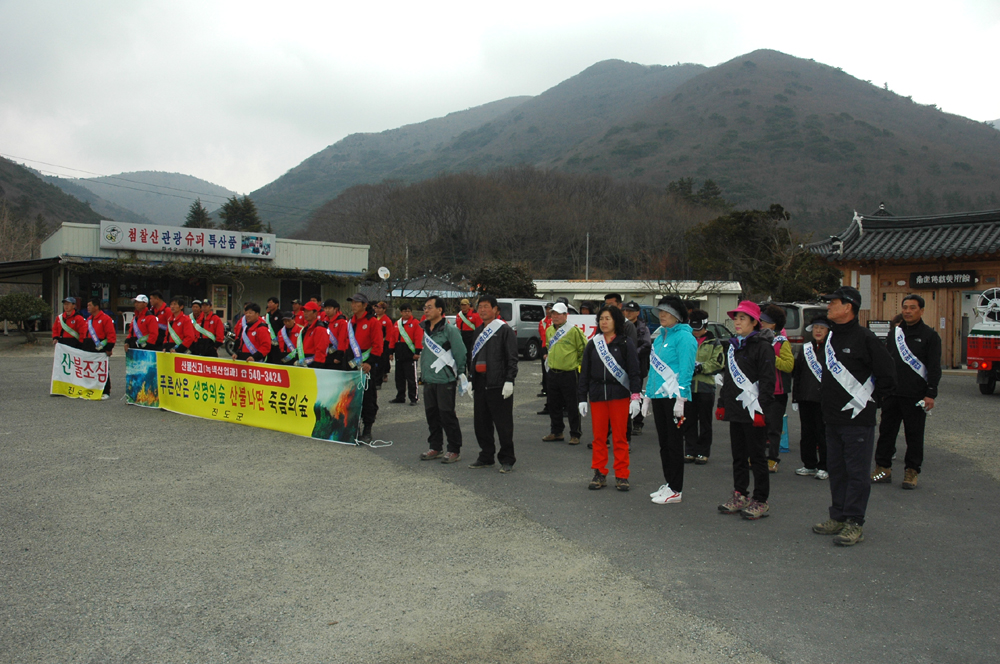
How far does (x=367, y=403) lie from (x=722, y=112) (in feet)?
556

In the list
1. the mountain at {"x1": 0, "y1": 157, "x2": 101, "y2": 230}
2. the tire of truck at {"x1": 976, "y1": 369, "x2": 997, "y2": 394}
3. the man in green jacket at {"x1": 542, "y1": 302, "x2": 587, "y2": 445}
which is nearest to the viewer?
the man in green jacket at {"x1": 542, "y1": 302, "x2": 587, "y2": 445}

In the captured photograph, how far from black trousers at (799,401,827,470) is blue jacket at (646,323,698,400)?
6.28 feet

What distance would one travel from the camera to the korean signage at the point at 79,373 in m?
11.9

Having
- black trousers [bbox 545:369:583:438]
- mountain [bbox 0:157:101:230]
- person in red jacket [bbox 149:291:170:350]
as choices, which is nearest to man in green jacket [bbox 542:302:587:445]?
black trousers [bbox 545:369:583:438]

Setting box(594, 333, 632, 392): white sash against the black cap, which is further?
box(594, 333, 632, 392): white sash

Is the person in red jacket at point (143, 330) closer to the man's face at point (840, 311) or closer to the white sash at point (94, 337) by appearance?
the white sash at point (94, 337)

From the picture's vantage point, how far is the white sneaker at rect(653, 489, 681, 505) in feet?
19.0

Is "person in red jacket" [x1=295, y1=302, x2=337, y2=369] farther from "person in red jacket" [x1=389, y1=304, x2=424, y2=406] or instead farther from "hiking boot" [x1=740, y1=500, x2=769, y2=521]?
"hiking boot" [x1=740, y1=500, x2=769, y2=521]

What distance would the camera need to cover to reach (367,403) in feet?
28.1

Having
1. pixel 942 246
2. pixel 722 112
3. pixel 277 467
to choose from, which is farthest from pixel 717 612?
pixel 722 112

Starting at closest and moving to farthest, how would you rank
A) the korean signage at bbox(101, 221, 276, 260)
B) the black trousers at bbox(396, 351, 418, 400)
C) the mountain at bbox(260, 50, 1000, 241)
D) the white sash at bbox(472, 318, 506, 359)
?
the white sash at bbox(472, 318, 506, 359), the black trousers at bbox(396, 351, 418, 400), the korean signage at bbox(101, 221, 276, 260), the mountain at bbox(260, 50, 1000, 241)

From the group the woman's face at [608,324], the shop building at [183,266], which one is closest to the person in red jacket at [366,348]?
the woman's face at [608,324]

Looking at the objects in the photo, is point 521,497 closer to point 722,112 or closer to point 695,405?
point 695,405

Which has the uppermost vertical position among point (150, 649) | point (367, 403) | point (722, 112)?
point (722, 112)
